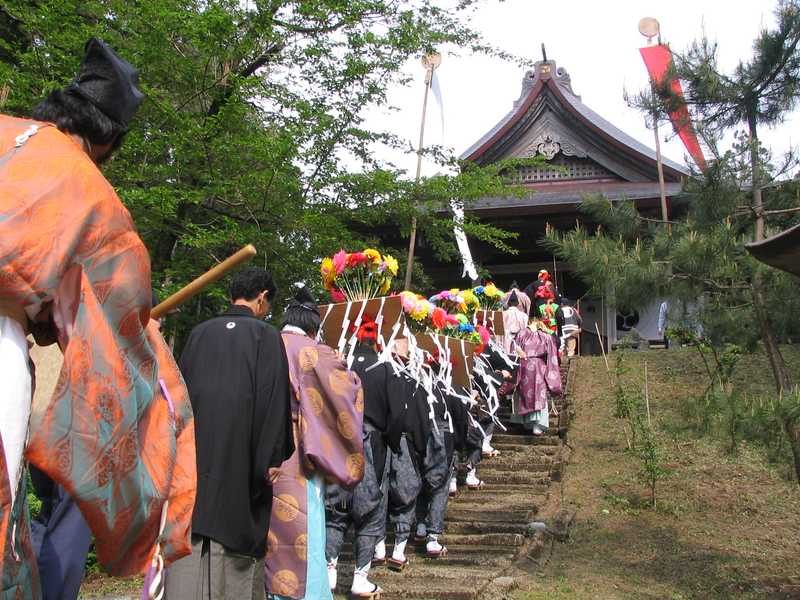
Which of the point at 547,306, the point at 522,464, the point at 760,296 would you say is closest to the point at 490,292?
the point at 547,306

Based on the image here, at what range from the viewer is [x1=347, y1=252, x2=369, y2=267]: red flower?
7.02 meters

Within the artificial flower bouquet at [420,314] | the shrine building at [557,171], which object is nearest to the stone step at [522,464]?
the artificial flower bouquet at [420,314]

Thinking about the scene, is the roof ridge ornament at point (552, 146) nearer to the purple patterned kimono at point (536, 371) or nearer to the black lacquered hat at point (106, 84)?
the purple patterned kimono at point (536, 371)

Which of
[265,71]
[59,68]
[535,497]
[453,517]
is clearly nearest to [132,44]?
[59,68]

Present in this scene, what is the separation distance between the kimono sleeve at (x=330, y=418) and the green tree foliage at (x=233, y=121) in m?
2.38

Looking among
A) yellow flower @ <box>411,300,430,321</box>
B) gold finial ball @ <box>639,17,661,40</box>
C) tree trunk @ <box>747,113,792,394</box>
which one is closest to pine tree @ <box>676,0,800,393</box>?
tree trunk @ <box>747,113,792,394</box>

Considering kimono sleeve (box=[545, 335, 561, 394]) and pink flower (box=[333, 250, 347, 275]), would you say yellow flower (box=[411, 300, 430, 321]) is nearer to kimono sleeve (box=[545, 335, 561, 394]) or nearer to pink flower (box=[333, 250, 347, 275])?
pink flower (box=[333, 250, 347, 275])

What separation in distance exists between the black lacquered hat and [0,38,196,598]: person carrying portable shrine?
178 mm

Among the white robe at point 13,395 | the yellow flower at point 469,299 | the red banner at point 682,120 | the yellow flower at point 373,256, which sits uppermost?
the red banner at point 682,120

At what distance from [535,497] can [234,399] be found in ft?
19.8

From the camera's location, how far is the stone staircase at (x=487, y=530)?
21.2ft

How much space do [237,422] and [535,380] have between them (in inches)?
328

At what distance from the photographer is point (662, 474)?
959 centimetres

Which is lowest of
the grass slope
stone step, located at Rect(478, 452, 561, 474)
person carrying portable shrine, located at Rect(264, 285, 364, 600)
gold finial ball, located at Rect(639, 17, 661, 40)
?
the grass slope
